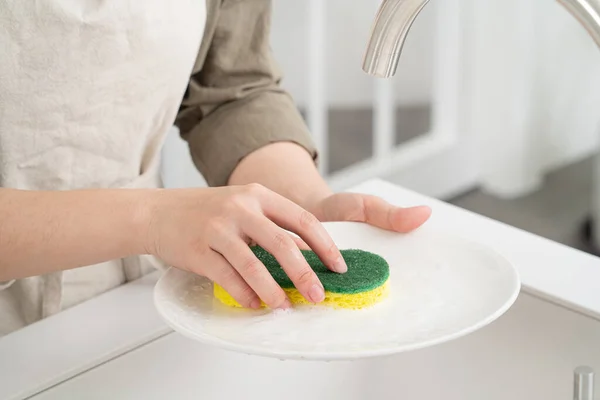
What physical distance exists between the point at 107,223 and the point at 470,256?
11.1 inches

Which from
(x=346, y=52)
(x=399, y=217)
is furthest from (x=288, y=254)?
(x=346, y=52)

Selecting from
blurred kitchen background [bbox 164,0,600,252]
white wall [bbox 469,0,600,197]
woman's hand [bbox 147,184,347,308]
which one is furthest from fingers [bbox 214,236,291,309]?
white wall [bbox 469,0,600,197]

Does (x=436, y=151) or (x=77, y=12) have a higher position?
(x=77, y=12)

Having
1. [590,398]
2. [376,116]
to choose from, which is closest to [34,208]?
[590,398]

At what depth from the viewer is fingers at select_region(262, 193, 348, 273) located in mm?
691

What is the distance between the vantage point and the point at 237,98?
3.26 ft

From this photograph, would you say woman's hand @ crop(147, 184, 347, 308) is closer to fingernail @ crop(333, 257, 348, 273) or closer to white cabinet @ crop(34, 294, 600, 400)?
fingernail @ crop(333, 257, 348, 273)

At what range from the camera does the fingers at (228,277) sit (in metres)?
0.67

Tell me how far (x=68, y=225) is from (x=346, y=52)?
1424mm

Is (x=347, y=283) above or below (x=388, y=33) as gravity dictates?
below

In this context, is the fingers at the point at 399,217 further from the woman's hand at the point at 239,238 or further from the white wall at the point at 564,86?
the white wall at the point at 564,86

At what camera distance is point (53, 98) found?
0.83 meters

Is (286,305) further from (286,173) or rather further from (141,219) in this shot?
(286,173)

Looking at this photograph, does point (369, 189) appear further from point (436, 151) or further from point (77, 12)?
point (436, 151)
